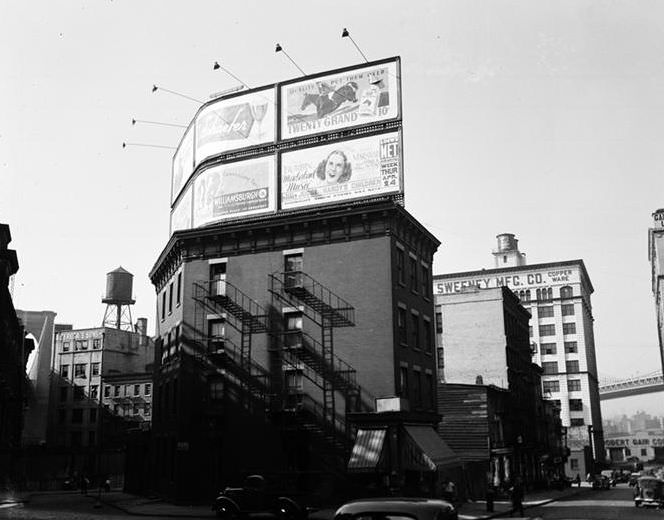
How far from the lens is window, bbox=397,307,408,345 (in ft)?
125

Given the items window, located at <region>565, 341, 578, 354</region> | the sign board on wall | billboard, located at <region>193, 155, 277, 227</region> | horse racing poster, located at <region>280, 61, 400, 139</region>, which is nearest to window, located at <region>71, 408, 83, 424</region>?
the sign board on wall

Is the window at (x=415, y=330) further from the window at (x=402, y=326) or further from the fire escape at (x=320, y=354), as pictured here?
the fire escape at (x=320, y=354)

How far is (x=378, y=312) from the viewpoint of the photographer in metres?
37.5

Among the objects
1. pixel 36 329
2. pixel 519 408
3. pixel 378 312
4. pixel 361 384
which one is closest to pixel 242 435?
pixel 361 384

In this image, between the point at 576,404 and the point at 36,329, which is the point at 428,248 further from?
the point at 36,329

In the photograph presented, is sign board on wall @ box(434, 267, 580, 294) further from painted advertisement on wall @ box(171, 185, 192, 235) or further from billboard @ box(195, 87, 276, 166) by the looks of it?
billboard @ box(195, 87, 276, 166)

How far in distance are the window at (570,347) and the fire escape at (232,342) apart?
7575 cm

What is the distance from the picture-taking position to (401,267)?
39438mm

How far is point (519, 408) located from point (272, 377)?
30915 mm

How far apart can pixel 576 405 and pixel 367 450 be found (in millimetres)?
75872

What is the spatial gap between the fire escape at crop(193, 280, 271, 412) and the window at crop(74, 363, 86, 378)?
63598mm

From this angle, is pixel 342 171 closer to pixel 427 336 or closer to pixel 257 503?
pixel 427 336

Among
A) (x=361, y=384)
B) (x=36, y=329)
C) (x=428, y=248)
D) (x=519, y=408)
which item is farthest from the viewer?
(x=36, y=329)

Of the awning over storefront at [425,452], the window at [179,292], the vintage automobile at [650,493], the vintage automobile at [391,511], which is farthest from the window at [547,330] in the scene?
the vintage automobile at [391,511]
